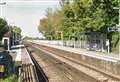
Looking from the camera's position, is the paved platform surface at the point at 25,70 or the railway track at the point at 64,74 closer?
the paved platform surface at the point at 25,70

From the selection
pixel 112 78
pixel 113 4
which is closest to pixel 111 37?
pixel 113 4

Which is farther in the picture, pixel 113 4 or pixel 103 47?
pixel 103 47

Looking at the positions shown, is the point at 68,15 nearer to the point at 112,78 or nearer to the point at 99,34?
the point at 99,34

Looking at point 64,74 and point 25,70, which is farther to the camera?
point 64,74

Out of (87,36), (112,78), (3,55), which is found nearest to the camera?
(3,55)

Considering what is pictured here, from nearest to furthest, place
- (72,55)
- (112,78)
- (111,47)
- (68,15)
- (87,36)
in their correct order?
1. (112,78)
2. (72,55)
3. (111,47)
4. (87,36)
5. (68,15)

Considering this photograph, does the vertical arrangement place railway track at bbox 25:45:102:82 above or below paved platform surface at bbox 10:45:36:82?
below

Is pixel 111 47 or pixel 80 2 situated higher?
pixel 80 2

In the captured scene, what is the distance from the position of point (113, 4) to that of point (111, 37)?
593 cm

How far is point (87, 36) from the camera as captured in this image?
81688 millimetres

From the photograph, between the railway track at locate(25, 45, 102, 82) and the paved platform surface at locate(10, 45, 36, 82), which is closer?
the paved platform surface at locate(10, 45, 36, 82)

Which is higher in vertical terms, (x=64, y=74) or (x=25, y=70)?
(x=25, y=70)

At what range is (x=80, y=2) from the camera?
75.0 m

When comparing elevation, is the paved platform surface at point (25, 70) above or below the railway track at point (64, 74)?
above
